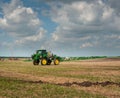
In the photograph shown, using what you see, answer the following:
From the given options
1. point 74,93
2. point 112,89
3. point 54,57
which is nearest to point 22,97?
point 74,93

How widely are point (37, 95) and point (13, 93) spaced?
1611 mm

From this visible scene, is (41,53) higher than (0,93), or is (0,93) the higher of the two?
(41,53)

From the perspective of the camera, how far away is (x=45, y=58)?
61.2 meters

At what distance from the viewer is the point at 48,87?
22.8 m

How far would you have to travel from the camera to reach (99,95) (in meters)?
19.3

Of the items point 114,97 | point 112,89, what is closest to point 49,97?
point 114,97

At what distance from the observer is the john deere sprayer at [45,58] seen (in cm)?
6090

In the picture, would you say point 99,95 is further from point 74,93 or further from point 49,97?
point 49,97

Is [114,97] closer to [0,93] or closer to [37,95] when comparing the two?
[37,95]

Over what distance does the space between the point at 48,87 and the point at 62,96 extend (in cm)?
428

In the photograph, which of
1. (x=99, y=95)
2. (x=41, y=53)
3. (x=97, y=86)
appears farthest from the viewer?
(x=41, y=53)

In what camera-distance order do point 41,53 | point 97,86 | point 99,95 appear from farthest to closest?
1. point 41,53
2. point 97,86
3. point 99,95

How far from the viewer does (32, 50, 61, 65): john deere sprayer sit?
200 feet

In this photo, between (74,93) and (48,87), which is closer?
(74,93)
